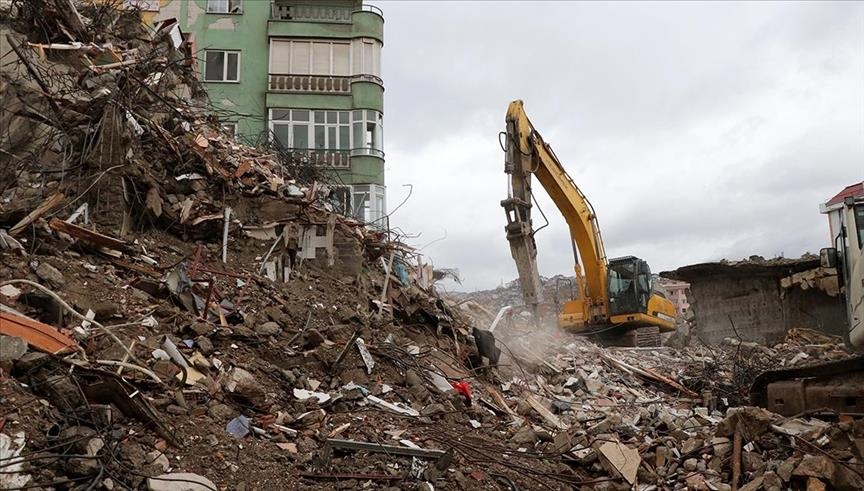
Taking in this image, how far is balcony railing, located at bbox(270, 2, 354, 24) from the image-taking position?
21.1 m

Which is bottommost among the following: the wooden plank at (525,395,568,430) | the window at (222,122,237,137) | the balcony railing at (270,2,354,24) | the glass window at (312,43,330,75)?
the wooden plank at (525,395,568,430)

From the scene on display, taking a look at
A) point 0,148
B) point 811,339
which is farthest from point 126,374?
point 811,339

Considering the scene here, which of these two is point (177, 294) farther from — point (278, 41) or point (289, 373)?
point (278, 41)

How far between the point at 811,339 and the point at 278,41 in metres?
16.9

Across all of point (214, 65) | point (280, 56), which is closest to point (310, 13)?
point (280, 56)

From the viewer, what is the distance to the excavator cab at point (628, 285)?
15539 mm

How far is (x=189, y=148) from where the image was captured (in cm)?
907

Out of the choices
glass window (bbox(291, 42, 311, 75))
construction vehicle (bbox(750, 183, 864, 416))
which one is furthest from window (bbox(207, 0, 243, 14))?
construction vehicle (bbox(750, 183, 864, 416))

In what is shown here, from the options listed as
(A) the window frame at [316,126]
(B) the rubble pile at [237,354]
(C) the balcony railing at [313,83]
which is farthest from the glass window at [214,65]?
(B) the rubble pile at [237,354]

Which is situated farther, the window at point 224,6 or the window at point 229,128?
the window at point 224,6

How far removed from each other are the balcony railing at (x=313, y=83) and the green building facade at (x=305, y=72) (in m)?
0.03

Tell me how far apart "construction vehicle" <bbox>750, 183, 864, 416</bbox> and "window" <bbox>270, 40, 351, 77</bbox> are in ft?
53.4

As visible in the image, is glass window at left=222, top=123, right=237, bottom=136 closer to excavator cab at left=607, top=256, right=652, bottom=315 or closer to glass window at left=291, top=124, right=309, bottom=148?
glass window at left=291, top=124, right=309, bottom=148

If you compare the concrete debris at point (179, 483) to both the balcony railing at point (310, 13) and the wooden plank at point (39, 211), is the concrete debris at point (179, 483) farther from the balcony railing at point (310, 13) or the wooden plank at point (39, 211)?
the balcony railing at point (310, 13)
